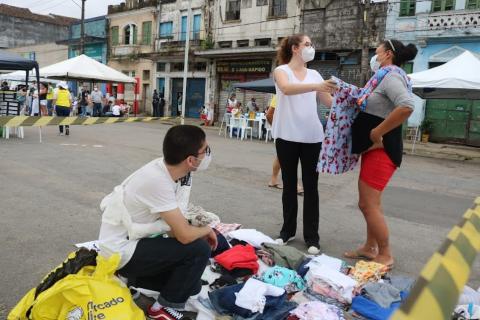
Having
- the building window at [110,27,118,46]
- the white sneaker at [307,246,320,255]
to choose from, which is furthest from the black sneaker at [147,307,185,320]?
the building window at [110,27,118,46]

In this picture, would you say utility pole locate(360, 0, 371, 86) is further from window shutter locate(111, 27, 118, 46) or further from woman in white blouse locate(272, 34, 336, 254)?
window shutter locate(111, 27, 118, 46)

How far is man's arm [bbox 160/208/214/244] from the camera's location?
107 inches

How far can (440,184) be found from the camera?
355 inches

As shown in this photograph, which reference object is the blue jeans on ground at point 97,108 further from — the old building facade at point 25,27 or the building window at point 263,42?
the old building facade at point 25,27

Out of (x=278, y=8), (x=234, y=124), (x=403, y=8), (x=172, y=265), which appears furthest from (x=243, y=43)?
(x=172, y=265)

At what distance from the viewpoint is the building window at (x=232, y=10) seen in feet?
92.0

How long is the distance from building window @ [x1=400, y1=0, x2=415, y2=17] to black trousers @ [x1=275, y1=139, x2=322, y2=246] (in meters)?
18.4

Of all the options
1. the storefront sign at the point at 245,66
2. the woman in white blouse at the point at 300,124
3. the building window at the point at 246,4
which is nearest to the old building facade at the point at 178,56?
the storefront sign at the point at 245,66

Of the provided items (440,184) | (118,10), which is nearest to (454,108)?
(440,184)

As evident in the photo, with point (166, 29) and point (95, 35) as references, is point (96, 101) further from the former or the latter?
point (95, 35)

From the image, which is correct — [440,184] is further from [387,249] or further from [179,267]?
[179,267]

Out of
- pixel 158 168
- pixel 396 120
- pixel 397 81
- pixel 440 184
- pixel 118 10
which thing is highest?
pixel 118 10

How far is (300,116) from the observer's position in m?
4.14

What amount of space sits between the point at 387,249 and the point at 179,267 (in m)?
1.97
